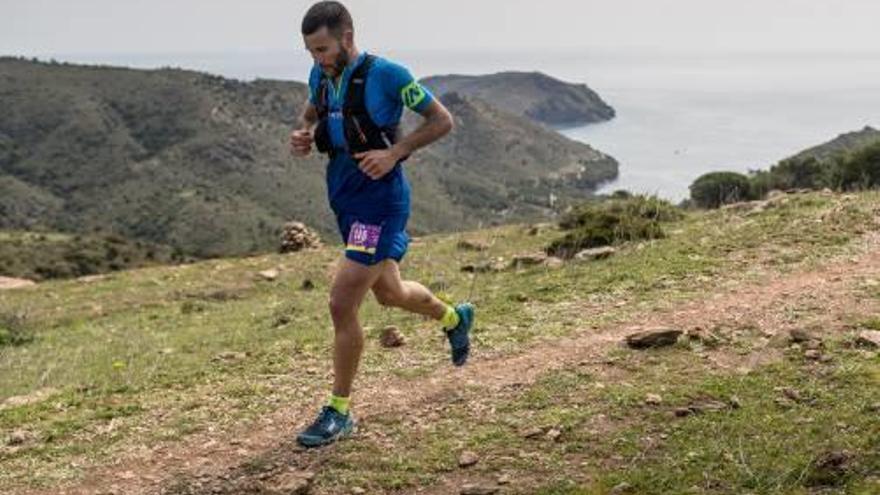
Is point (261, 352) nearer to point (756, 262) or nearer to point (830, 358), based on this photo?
point (830, 358)

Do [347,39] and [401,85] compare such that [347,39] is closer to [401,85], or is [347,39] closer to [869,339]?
[401,85]

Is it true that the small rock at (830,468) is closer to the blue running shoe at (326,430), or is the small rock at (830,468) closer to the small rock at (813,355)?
the small rock at (813,355)

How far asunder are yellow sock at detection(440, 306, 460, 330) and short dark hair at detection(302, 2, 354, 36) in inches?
79.9

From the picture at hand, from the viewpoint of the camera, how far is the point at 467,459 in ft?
15.1

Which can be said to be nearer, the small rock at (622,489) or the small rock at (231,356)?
the small rock at (622,489)

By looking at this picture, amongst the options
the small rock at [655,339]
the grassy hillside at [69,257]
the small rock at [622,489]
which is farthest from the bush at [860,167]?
the grassy hillside at [69,257]

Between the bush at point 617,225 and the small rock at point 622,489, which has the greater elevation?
the bush at point 617,225

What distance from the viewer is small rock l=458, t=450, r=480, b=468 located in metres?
4.59

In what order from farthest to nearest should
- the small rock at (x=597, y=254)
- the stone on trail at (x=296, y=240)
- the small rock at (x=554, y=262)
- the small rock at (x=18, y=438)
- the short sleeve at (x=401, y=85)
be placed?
the stone on trail at (x=296, y=240)
the small rock at (x=554, y=262)
the small rock at (x=597, y=254)
the small rock at (x=18, y=438)
the short sleeve at (x=401, y=85)

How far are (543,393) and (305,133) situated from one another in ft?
6.86

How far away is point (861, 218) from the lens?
10.8 meters

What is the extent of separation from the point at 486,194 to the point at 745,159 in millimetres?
52003

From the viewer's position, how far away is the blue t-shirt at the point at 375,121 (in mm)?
4555

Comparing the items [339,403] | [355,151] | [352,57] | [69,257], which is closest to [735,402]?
[339,403]
